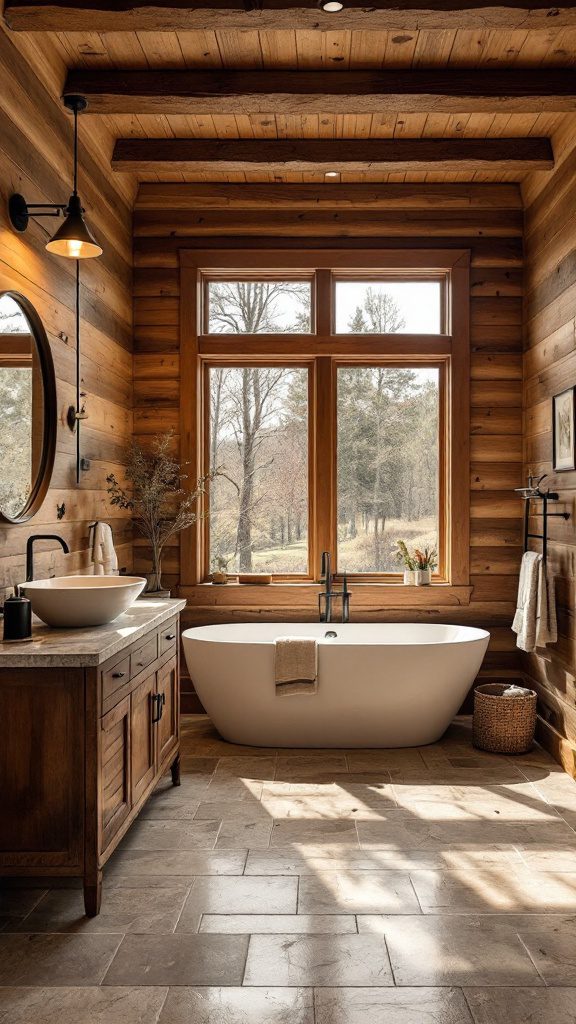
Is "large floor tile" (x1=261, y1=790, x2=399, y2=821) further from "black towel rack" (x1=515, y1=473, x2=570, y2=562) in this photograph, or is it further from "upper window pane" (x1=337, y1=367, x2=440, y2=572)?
"upper window pane" (x1=337, y1=367, x2=440, y2=572)

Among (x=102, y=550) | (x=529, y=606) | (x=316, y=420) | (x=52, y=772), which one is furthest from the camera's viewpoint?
(x=316, y=420)

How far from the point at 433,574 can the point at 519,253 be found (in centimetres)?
202

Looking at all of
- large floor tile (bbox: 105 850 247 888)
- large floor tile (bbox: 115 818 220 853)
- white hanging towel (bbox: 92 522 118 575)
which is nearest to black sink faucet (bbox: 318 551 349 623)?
white hanging towel (bbox: 92 522 118 575)

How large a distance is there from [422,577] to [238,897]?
8.19 feet

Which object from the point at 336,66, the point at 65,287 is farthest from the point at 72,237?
the point at 336,66

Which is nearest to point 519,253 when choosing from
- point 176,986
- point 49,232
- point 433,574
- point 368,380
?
point 368,380

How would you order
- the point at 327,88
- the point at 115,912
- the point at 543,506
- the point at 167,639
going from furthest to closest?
the point at 543,506
the point at 327,88
the point at 167,639
the point at 115,912

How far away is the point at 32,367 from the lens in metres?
3.05

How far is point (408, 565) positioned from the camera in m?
4.70

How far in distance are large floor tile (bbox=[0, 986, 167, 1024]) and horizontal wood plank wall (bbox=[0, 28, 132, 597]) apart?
1.26m

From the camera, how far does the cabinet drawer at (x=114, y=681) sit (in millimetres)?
2416

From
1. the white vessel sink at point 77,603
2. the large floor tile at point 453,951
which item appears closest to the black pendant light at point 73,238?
the white vessel sink at point 77,603

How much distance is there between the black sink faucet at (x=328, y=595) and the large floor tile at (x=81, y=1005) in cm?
267

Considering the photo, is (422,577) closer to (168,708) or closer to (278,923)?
(168,708)
